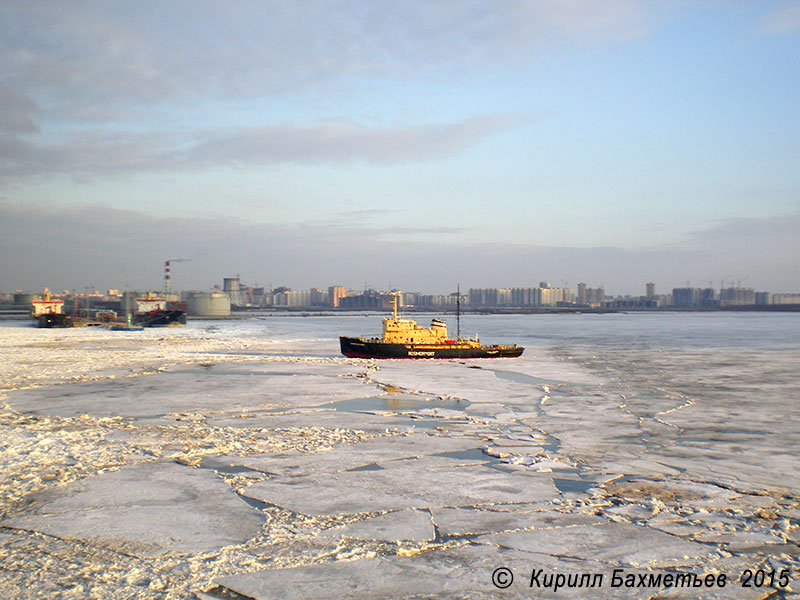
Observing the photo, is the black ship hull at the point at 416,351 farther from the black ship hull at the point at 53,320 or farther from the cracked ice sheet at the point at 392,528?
the black ship hull at the point at 53,320

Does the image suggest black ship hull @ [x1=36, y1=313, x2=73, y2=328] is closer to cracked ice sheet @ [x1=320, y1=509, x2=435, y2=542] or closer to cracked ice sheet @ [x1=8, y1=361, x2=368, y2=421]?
cracked ice sheet @ [x1=8, y1=361, x2=368, y2=421]

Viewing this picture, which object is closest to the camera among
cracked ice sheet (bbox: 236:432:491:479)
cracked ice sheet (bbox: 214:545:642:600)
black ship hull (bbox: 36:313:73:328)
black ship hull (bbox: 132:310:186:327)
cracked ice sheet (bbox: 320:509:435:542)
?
cracked ice sheet (bbox: 214:545:642:600)

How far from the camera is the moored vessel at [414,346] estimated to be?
164 ft

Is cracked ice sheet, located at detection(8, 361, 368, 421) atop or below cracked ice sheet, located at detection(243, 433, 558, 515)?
below

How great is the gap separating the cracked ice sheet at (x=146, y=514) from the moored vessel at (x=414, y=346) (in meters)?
36.7

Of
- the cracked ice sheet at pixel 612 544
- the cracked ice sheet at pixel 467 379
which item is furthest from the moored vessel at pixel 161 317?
the cracked ice sheet at pixel 612 544

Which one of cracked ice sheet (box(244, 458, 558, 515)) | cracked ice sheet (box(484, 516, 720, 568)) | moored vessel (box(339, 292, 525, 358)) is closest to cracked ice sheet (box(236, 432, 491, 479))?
cracked ice sheet (box(244, 458, 558, 515))

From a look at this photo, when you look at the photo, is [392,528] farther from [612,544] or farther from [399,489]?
[612,544]

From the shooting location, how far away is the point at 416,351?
49875 mm

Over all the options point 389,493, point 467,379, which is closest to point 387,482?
point 389,493

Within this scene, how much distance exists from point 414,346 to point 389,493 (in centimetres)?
3795

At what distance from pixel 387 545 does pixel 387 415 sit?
1231cm

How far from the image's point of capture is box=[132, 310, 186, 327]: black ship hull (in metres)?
127

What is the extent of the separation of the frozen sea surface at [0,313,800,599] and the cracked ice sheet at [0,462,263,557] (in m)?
0.05
